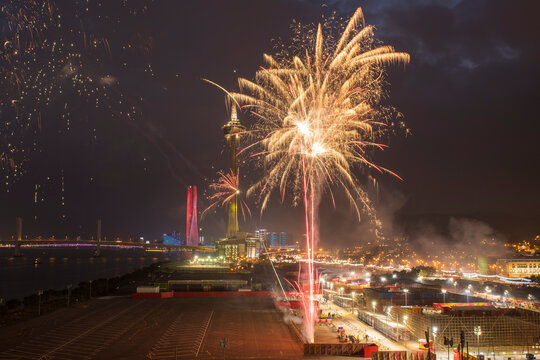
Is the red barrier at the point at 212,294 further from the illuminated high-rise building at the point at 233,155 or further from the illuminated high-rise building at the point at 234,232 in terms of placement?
the illuminated high-rise building at the point at 233,155

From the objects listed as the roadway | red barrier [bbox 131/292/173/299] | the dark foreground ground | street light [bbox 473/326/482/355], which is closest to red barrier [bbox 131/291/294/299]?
red barrier [bbox 131/292/173/299]

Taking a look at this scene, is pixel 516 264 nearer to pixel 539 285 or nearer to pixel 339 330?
pixel 539 285

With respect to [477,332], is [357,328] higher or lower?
lower

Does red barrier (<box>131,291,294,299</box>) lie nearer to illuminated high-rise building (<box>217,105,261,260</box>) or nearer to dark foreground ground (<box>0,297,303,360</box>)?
dark foreground ground (<box>0,297,303,360</box>)

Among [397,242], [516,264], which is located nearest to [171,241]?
[397,242]

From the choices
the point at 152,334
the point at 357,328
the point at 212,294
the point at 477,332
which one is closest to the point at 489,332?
the point at 477,332

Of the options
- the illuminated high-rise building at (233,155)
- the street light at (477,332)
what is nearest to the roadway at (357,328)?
the street light at (477,332)

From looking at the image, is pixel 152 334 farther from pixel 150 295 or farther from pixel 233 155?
pixel 233 155

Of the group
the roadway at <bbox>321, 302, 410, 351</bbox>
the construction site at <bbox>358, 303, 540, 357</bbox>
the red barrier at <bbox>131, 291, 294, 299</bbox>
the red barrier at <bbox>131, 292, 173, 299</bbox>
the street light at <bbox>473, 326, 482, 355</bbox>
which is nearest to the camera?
the street light at <bbox>473, 326, 482, 355</bbox>
